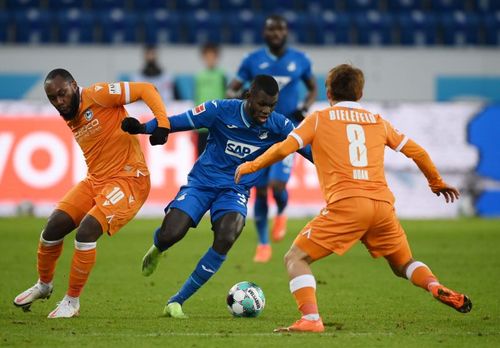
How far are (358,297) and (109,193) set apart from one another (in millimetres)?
2446

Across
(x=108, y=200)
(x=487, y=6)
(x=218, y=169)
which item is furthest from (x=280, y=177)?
(x=487, y=6)

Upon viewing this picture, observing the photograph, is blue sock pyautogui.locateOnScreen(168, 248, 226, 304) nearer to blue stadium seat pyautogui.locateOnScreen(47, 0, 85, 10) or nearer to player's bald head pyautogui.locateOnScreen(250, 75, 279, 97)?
player's bald head pyautogui.locateOnScreen(250, 75, 279, 97)

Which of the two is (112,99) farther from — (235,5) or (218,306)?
(235,5)

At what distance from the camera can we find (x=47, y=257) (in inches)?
306

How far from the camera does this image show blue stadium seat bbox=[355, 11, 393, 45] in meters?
20.8

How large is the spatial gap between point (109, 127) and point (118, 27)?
41.2 feet

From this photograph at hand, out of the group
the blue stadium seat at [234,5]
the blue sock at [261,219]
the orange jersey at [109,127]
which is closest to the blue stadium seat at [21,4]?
the blue stadium seat at [234,5]

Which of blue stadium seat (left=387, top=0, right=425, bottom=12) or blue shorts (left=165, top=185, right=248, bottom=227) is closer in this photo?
blue shorts (left=165, top=185, right=248, bottom=227)

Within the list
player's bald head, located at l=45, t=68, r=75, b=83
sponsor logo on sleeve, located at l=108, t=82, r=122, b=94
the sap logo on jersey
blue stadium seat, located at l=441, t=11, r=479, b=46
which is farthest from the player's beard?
blue stadium seat, located at l=441, t=11, r=479, b=46

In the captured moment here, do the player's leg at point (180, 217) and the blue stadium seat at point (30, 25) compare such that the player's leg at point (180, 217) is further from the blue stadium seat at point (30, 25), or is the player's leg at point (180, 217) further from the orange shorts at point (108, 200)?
the blue stadium seat at point (30, 25)

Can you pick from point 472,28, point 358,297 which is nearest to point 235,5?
point 472,28

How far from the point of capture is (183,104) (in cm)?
1656

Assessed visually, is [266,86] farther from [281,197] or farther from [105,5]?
[105,5]

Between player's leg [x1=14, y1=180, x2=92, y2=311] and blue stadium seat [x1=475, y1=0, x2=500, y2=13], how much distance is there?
1537 cm
